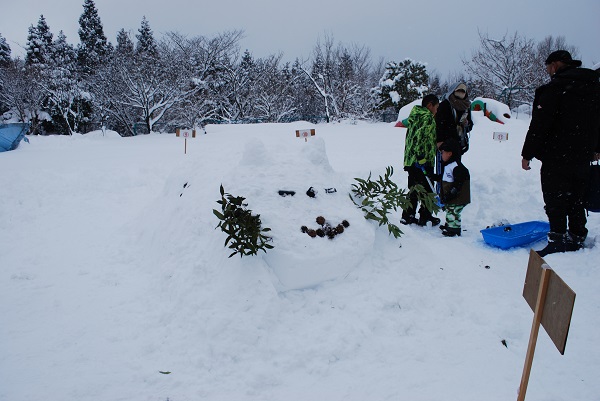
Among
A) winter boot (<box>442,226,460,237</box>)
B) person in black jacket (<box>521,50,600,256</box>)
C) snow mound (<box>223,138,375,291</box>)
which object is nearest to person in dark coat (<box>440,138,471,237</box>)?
winter boot (<box>442,226,460,237</box>)

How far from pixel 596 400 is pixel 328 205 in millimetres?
2434

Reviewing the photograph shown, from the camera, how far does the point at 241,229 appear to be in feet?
10.3

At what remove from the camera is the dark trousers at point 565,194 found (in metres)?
3.83

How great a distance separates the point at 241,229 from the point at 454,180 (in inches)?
112

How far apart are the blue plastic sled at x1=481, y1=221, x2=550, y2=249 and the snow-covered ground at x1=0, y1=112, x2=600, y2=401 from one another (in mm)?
103

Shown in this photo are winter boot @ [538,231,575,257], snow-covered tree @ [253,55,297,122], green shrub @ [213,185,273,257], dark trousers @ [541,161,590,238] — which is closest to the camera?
green shrub @ [213,185,273,257]

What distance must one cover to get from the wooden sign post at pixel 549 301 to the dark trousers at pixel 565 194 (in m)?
2.32

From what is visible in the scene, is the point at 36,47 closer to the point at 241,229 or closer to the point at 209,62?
the point at 209,62

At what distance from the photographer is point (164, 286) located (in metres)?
3.49

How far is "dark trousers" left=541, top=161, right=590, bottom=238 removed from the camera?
3.83 metres

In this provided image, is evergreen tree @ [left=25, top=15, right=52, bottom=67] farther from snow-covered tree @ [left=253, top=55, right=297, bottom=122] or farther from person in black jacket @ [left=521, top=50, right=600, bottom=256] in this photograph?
person in black jacket @ [left=521, top=50, right=600, bottom=256]

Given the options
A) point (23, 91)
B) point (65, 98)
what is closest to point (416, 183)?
point (65, 98)

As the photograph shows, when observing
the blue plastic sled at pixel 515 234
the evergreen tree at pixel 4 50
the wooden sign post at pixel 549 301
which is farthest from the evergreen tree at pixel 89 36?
the wooden sign post at pixel 549 301

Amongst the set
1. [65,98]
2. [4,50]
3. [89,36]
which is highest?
[89,36]
